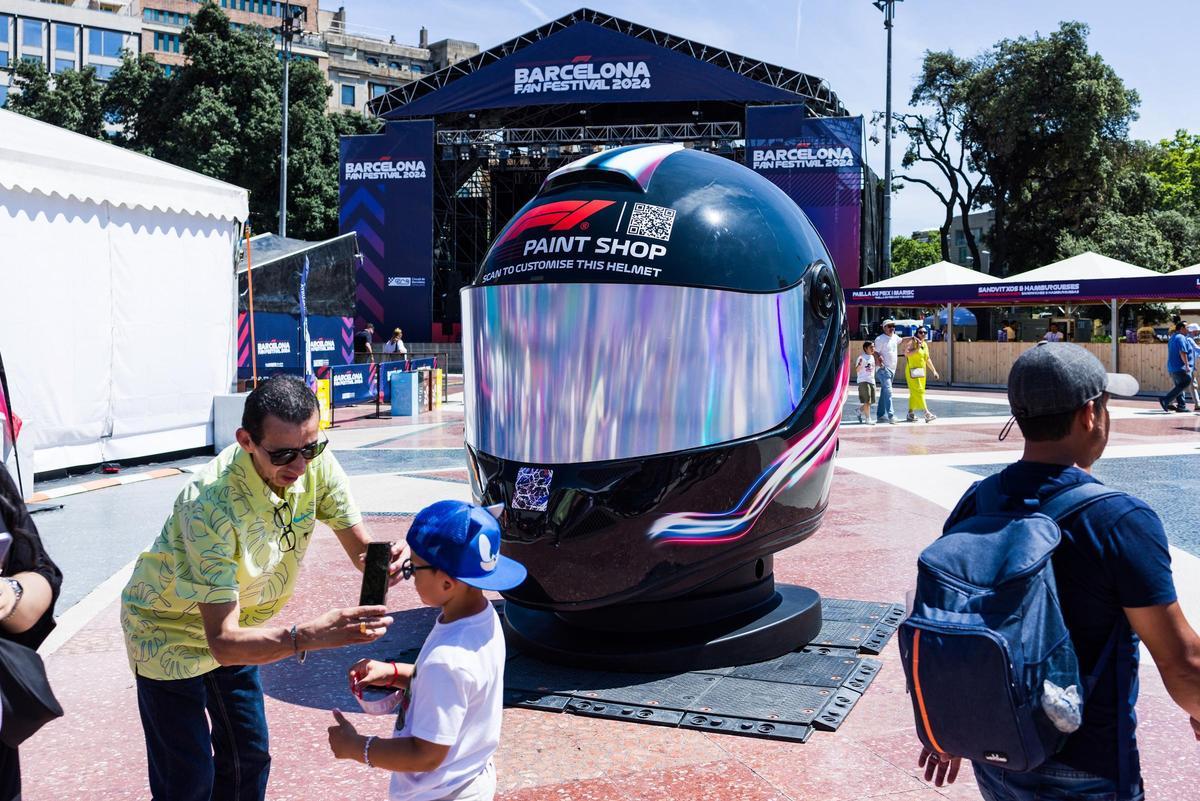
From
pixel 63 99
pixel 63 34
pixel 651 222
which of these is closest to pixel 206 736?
pixel 651 222

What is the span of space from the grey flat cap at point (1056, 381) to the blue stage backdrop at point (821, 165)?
29519mm

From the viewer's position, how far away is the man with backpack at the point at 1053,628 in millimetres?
2064

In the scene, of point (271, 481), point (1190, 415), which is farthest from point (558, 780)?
point (1190, 415)

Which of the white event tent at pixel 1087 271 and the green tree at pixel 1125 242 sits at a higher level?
the green tree at pixel 1125 242

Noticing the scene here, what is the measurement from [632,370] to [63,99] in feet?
151

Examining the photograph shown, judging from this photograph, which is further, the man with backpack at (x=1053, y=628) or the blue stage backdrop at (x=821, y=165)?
the blue stage backdrop at (x=821, y=165)

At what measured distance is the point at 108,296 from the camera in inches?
451

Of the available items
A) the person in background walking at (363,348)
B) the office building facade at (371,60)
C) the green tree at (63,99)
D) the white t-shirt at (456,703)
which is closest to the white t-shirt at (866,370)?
the person in background walking at (363,348)

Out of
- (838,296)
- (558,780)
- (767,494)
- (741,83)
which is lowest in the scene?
(558,780)

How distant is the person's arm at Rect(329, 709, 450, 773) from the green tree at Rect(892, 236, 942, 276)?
304 feet

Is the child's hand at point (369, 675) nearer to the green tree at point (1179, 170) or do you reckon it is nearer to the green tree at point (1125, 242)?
the green tree at point (1125, 242)

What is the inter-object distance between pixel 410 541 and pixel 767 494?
285cm

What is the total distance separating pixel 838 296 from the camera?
18.0ft

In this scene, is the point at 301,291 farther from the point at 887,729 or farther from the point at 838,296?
the point at 887,729
